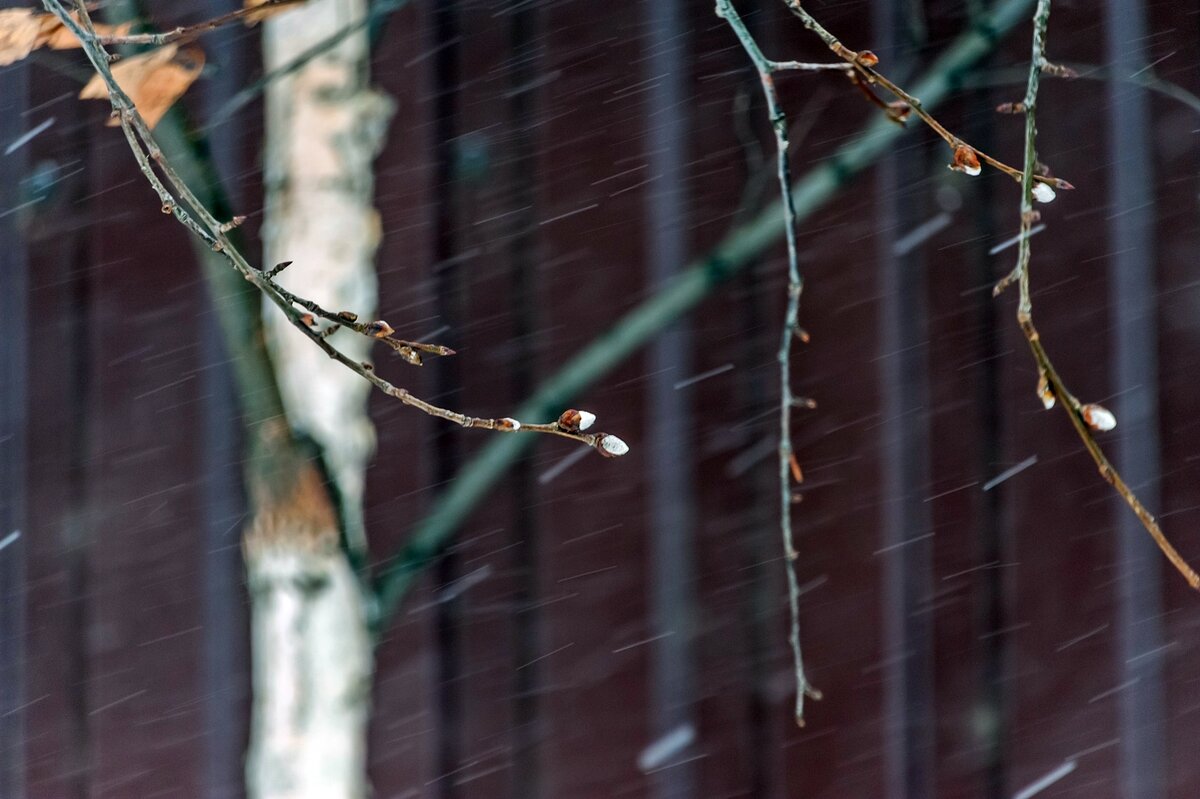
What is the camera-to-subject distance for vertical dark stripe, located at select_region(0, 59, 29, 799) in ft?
4.63

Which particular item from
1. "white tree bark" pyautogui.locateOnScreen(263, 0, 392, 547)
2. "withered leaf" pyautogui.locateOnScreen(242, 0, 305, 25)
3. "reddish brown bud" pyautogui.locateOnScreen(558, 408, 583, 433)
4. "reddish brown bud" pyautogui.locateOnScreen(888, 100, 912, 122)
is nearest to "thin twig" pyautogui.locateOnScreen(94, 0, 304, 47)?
"withered leaf" pyautogui.locateOnScreen(242, 0, 305, 25)

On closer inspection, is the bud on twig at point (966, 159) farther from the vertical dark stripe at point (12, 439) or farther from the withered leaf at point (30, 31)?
the vertical dark stripe at point (12, 439)

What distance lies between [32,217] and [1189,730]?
5.86ft

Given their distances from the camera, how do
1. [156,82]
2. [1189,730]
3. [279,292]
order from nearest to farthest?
[279,292] < [156,82] < [1189,730]

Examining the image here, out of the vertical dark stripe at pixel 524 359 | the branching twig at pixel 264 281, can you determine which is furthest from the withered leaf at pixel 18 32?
the vertical dark stripe at pixel 524 359

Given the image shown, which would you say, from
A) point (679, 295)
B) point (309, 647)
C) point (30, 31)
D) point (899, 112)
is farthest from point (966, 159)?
point (30, 31)

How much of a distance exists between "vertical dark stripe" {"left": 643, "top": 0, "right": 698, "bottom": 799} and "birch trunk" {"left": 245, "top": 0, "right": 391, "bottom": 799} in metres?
0.38

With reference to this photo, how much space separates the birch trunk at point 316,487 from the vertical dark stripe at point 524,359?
223 millimetres

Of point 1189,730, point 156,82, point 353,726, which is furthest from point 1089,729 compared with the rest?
point 156,82

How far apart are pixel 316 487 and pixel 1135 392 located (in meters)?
1.09

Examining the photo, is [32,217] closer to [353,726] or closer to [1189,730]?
[353,726]

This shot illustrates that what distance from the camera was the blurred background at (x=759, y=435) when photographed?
4.25ft

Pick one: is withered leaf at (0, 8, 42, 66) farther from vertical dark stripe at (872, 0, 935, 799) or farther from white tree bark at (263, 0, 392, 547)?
vertical dark stripe at (872, 0, 935, 799)

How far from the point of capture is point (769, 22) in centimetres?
132
